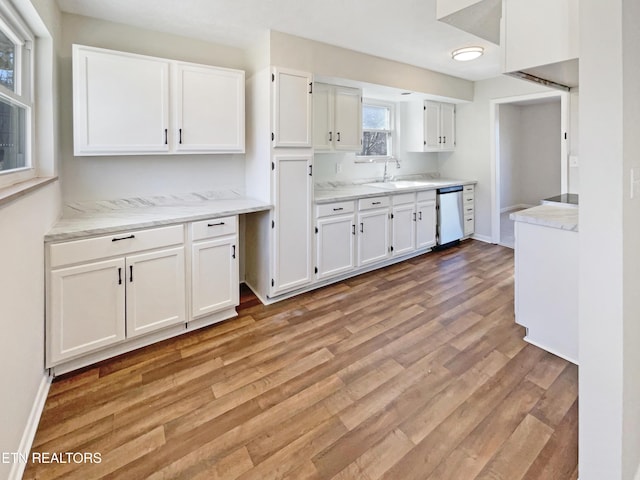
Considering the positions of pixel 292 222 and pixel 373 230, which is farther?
pixel 373 230

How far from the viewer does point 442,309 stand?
10.0 feet

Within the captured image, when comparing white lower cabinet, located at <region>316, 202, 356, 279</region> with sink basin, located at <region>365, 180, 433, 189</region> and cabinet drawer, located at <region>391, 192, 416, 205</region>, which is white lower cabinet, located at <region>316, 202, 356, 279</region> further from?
sink basin, located at <region>365, 180, 433, 189</region>

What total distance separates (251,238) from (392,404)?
2.21m

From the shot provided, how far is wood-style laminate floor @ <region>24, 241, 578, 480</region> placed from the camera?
151 cm

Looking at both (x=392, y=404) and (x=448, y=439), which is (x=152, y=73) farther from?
(x=448, y=439)

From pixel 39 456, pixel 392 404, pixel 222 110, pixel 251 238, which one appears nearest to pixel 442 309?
pixel 392 404

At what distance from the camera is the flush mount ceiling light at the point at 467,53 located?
11.5ft

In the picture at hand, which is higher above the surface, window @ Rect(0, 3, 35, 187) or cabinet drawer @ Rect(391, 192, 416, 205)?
window @ Rect(0, 3, 35, 187)

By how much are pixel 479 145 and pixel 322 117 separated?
2817 mm

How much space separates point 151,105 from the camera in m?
2.63

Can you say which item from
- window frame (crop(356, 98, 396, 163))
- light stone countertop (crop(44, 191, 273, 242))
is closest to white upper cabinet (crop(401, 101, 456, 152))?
window frame (crop(356, 98, 396, 163))

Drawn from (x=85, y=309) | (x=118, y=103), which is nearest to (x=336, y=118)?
(x=118, y=103)

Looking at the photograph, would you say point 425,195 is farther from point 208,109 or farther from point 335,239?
point 208,109

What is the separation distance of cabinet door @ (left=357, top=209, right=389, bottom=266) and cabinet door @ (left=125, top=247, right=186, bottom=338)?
1972 millimetres
